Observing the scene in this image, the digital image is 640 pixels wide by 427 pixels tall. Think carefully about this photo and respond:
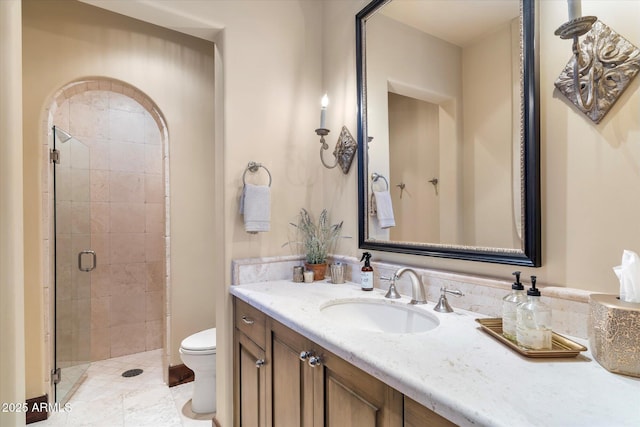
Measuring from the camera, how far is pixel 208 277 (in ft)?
8.12

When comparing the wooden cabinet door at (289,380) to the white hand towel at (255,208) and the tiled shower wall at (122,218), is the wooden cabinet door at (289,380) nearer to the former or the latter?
the white hand towel at (255,208)

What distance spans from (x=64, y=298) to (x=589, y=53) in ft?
10.00

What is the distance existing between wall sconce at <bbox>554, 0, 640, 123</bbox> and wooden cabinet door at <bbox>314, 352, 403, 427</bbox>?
0.92 metres

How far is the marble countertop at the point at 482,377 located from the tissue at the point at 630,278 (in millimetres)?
168

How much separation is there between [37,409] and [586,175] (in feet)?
9.71

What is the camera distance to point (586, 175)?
0.86m

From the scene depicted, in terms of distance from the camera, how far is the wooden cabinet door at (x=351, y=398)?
724mm

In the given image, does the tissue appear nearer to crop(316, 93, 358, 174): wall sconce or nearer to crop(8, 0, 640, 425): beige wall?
crop(8, 0, 640, 425): beige wall

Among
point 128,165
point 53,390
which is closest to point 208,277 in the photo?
point 53,390

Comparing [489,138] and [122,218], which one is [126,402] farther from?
[489,138]

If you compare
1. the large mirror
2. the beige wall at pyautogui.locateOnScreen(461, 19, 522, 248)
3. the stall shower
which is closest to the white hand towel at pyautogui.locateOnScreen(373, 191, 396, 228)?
the large mirror

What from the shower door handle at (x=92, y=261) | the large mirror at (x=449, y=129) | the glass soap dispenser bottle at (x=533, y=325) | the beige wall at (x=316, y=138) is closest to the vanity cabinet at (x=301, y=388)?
the beige wall at (x=316, y=138)

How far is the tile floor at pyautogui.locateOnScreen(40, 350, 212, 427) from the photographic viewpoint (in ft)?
6.13

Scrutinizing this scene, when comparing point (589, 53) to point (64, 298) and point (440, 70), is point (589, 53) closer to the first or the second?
point (440, 70)
